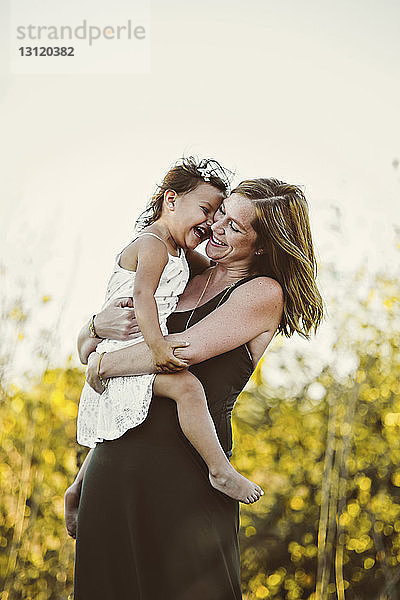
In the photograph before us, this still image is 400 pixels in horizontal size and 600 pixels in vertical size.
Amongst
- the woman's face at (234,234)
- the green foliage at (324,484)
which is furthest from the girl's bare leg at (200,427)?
the green foliage at (324,484)

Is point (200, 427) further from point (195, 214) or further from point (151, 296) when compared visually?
point (195, 214)

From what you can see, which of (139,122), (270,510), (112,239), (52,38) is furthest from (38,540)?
(52,38)

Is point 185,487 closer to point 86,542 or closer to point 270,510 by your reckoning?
point 86,542

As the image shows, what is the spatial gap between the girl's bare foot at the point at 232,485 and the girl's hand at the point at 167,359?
→ 20 centimetres

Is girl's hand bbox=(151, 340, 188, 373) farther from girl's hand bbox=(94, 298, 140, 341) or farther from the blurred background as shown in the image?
the blurred background

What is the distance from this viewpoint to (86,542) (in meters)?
1.40

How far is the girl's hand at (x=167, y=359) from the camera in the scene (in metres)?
1.31

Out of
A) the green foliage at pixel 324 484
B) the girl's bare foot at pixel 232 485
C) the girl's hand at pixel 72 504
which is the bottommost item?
the green foliage at pixel 324 484

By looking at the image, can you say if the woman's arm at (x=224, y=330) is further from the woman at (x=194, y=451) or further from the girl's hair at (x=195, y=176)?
the girl's hair at (x=195, y=176)

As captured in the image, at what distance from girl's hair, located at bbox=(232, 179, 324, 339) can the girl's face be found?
0.10 meters

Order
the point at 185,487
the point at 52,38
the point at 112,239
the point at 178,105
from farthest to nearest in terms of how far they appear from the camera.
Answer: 1. the point at 178,105
2. the point at 52,38
3. the point at 112,239
4. the point at 185,487

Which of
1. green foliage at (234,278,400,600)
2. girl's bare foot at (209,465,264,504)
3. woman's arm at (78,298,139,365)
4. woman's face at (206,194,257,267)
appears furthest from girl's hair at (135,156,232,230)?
green foliage at (234,278,400,600)

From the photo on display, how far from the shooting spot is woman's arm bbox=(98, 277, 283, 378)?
52.0 inches

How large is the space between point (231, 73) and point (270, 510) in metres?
1.77
